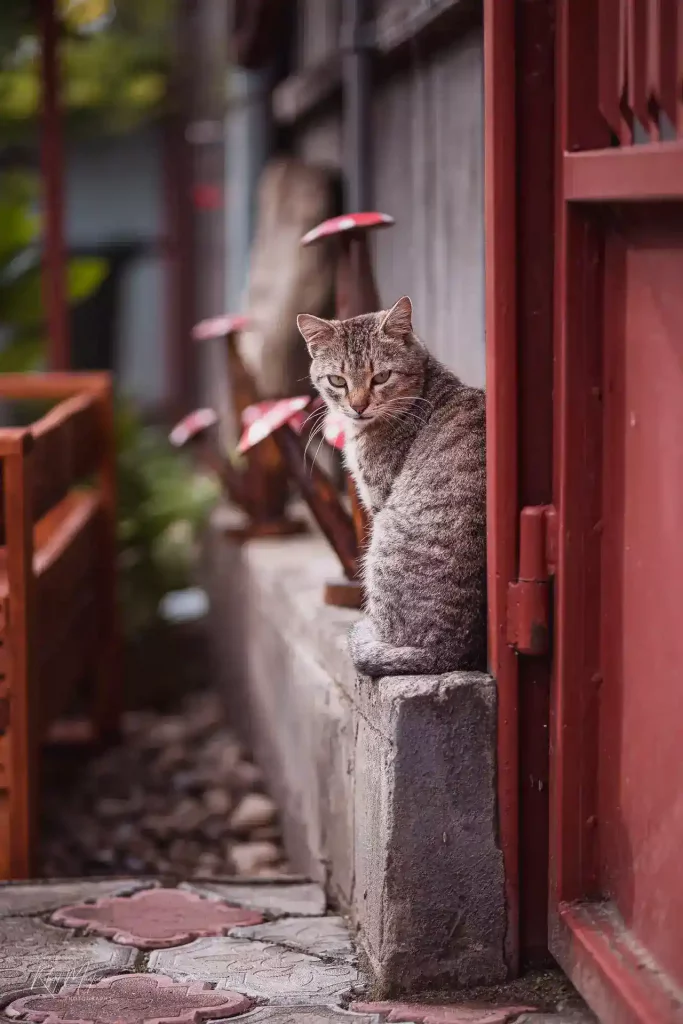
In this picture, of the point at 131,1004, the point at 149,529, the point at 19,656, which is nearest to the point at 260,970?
the point at 131,1004

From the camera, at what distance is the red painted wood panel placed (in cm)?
214

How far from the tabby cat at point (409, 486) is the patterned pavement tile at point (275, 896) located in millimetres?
714

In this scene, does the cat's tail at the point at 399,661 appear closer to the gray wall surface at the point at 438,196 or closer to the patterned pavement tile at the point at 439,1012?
the patterned pavement tile at the point at 439,1012

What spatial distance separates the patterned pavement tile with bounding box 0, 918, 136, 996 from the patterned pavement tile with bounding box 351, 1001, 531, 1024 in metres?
0.56

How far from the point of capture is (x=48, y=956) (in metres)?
2.70

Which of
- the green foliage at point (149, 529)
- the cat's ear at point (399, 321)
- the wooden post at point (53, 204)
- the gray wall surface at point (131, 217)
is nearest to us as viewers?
the cat's ear at point (399, 321)

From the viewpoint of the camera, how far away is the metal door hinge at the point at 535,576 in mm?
2439

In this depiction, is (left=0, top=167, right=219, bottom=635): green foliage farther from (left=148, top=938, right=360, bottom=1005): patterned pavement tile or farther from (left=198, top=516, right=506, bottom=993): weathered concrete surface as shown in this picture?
(left=148, top=938, right=360, bottom=1005): patterned pavement tile

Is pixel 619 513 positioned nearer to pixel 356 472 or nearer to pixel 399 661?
pixel 399 661

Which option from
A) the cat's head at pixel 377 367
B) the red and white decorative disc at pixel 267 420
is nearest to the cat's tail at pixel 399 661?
the cat's head at pixel 377 367

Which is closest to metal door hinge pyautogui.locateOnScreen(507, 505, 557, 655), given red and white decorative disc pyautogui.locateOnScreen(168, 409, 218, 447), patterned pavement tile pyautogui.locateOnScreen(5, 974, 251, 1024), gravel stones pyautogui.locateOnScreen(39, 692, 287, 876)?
patterned pavement tile pyautogui.locateOnScreen(5, 974, 251, 1024)

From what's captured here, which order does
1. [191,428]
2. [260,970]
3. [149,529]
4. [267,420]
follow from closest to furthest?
[260,970] → [267,420] → [191,428] → [149,529]

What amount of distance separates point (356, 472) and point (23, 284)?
4275mm

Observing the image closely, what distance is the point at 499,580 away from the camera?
248 centimetres
